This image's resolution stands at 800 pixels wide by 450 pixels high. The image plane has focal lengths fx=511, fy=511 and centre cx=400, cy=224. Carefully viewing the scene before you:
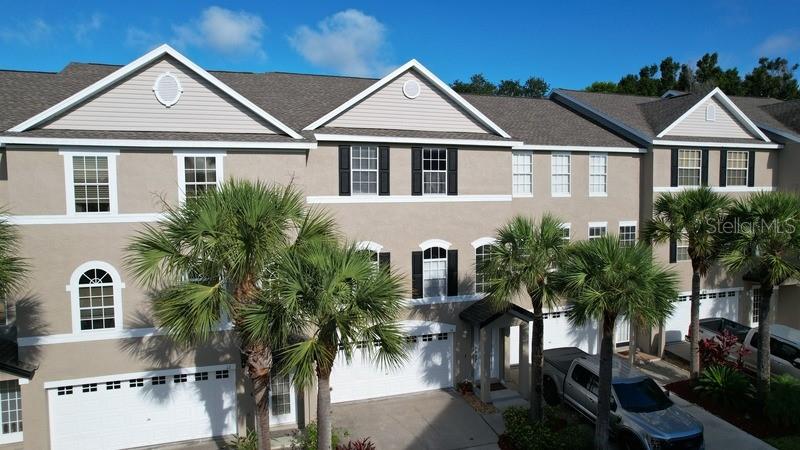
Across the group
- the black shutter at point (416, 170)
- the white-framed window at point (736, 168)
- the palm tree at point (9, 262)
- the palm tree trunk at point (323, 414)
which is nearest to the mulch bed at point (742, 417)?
the white-framed window at point (736, 168)

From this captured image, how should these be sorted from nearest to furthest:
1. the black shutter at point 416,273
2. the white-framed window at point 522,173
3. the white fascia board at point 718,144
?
the black shutter at point 416,273, the white-framed window at point 522,173, the white fascia board at point 718,144

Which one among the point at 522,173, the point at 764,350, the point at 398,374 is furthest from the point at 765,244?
the point at 398,374

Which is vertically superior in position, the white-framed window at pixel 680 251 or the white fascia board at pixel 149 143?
the white fascia board at pixel 149 143

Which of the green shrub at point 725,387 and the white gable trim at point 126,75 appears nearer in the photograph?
the white gable trim at point 126,75

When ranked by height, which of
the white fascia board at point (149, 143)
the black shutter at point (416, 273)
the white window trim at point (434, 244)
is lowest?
the black shutter at point (416, 273)

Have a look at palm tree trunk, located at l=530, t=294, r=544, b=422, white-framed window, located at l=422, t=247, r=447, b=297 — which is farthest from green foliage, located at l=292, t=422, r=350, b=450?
palm tree trunk, located at l=530, t=294, r=544, b=422

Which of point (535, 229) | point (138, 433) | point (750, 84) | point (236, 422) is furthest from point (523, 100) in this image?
point (750, 84)

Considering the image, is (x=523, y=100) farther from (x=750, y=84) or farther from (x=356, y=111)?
(x=750, y=84)

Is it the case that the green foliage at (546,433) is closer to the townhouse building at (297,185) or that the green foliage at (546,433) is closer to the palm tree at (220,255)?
the townhouse building at (297,185)
